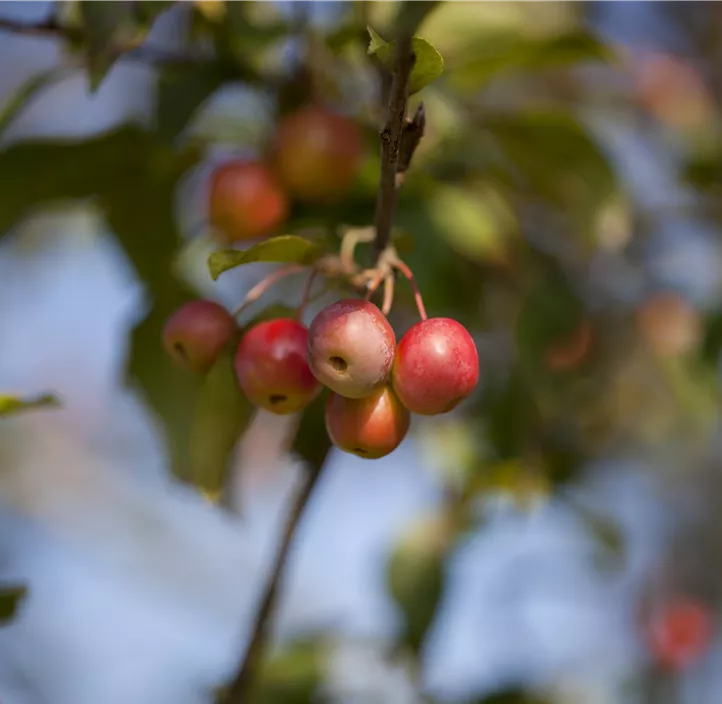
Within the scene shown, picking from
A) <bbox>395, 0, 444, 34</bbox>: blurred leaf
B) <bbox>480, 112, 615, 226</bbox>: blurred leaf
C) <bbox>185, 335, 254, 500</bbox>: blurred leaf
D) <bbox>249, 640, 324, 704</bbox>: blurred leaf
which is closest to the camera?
<bbox>395, 0, 444, 34</bbox>: blurred leaf

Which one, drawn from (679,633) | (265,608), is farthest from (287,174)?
(679,633)

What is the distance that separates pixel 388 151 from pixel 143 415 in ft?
2.45

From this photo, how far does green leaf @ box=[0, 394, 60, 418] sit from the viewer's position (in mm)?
887

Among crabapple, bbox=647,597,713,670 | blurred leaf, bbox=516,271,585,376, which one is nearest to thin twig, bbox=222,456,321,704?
blurred leaf, bbox=516,271,585,376

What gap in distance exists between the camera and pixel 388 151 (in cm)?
70

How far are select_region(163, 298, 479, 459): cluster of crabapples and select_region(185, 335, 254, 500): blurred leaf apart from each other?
27 millimetres

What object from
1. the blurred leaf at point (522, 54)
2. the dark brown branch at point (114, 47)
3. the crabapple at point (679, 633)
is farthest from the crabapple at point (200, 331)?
the crabapple at point (679, 633)

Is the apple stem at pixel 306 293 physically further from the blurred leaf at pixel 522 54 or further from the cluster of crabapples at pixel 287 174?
the blurred leaf at pixel 522 54

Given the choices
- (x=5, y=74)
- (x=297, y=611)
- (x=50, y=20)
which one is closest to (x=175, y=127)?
(x=50, y=20)

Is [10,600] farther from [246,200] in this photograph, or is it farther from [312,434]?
[246,200]

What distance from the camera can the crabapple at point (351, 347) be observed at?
70 cm

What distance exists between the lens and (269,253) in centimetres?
81

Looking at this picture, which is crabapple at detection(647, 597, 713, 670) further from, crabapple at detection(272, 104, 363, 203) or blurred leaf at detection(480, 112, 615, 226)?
crabapple at detection(272, 104, 363, 203)

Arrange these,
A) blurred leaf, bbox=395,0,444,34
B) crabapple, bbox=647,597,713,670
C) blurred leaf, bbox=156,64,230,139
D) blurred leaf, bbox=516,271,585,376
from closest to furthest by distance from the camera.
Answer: blurred leaf, bbox=395,0,444,34 < blurred leaf, bbox=156,64,230,139 < blurred leaf, bbox=516,271,585,376 < crabapple, bbox=647,597,713,670
